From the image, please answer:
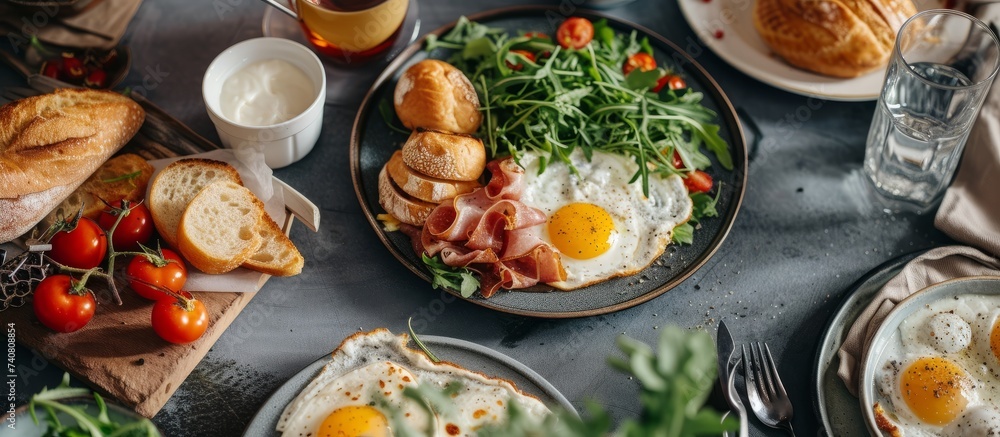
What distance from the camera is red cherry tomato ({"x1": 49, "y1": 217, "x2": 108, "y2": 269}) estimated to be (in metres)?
2.67

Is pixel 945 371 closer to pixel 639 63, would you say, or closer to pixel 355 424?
pixel 639 63

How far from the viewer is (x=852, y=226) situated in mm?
3256

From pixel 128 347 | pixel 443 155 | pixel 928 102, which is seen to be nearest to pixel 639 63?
pixel 443 155

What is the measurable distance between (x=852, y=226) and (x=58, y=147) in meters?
3.08

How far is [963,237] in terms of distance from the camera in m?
3.07

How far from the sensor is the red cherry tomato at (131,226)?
9.07ft

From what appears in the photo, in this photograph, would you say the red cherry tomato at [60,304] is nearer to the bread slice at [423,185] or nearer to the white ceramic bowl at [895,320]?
the bread slice at [423,185]

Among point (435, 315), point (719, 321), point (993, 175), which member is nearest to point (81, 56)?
point (435, 315)

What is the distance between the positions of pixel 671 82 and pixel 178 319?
216 centimetres

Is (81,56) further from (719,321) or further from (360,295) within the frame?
(719,321)

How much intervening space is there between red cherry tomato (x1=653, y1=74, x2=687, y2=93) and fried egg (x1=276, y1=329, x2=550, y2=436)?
1538 mm

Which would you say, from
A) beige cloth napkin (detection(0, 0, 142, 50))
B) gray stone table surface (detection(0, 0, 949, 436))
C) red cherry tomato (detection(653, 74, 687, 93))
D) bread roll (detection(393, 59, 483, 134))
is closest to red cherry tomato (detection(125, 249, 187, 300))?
gray stone table surface (detection(0, 0, 949, 436))

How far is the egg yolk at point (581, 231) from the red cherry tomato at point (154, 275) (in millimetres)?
1329

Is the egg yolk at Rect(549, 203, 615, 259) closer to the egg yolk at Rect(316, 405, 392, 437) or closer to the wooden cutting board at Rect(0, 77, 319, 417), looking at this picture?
the egg yolk at Rect(316, 405, 392, 437)
